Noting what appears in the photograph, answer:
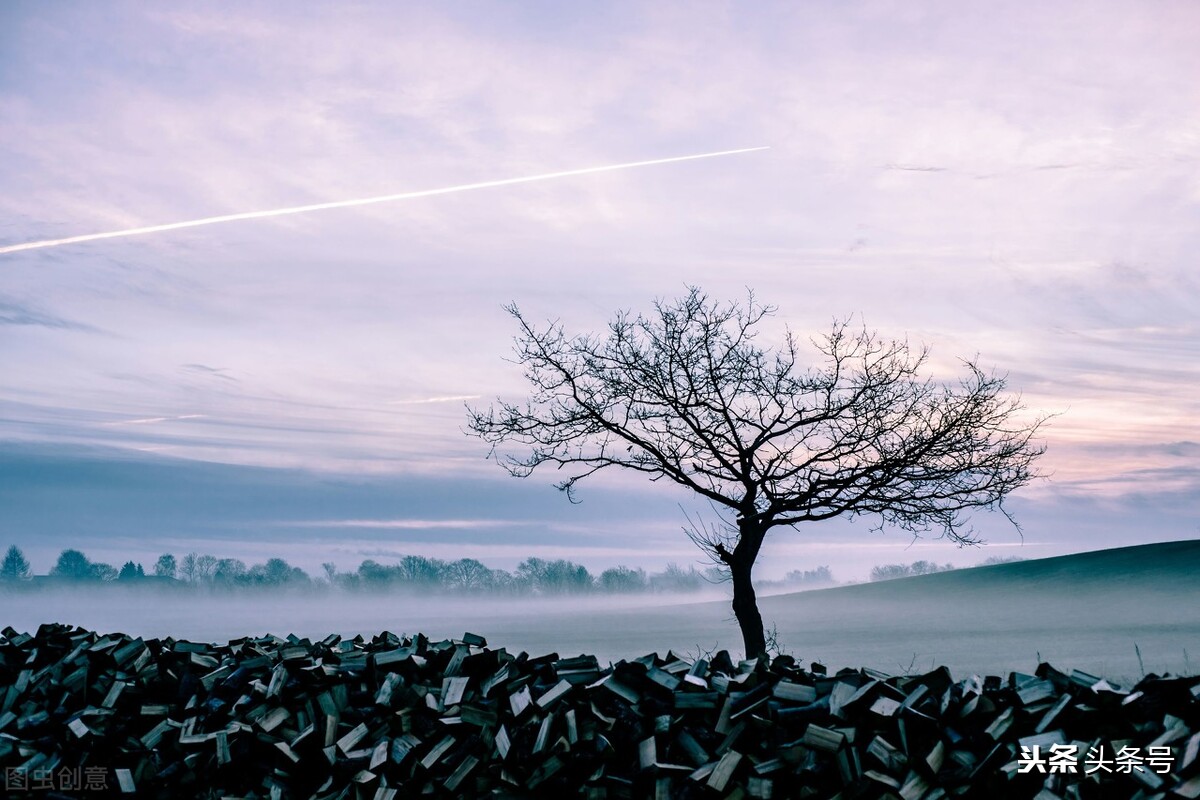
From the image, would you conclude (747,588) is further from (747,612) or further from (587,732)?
(587,732)

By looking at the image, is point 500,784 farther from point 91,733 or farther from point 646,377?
point 646,377

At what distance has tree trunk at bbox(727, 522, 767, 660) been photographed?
16.1 metres

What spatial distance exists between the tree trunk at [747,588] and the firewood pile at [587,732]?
6010mm

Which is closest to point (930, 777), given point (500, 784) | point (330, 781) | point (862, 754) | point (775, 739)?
point (862, 754)

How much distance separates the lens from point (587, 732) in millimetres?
8578

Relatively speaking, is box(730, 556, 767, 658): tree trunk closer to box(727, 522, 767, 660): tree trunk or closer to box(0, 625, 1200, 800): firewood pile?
box(727, 522, 767, 660): tree trunk

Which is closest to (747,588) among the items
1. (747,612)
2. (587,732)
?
(747,612)

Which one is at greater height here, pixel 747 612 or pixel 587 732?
pixel 747 612

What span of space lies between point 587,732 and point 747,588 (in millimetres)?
8009

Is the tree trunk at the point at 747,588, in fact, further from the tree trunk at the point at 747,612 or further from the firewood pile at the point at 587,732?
the firewood pile at the point at 587,732

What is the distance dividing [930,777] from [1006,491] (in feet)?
31.3

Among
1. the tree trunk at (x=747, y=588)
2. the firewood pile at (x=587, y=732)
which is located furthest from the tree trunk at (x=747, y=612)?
the firewood pile at (x=587, y=732)

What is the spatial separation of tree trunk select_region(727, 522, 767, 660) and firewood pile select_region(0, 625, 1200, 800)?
601 cm

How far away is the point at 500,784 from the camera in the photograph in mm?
8562
